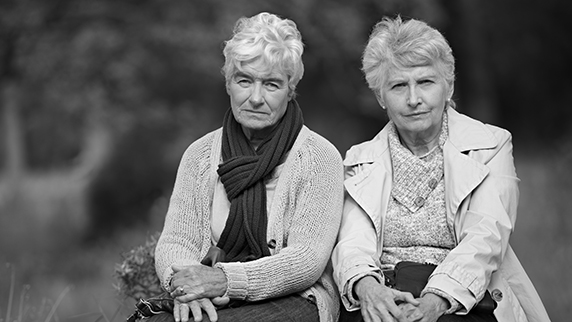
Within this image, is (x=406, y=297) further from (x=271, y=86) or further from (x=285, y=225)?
(x=271, y=86)

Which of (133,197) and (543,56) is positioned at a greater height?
(543,56)

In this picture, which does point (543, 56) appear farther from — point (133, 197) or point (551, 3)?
point (133, 197)

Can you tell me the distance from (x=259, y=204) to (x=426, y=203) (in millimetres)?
726

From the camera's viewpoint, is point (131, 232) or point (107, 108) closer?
point (131, 232)

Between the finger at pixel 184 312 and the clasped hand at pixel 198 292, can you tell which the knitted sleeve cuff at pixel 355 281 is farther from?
the finger at pixel 184 312

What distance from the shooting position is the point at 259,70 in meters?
3.34

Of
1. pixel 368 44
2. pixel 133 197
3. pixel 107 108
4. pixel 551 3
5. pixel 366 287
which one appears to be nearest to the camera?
pixel 366 287

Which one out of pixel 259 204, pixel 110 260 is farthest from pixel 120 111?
pixel 259 204

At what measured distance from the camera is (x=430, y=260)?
337 centimetres

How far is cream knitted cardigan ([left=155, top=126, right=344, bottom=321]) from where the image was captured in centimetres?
315

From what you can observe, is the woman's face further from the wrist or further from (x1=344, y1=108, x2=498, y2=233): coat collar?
the wrist

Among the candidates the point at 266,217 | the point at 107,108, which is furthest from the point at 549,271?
the point at 107,108

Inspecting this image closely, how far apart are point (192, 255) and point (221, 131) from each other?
1.95ft

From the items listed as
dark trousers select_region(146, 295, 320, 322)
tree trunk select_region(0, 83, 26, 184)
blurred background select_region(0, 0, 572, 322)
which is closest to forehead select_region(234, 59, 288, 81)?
dark trousers select_region(146, 295, 320, 322)
